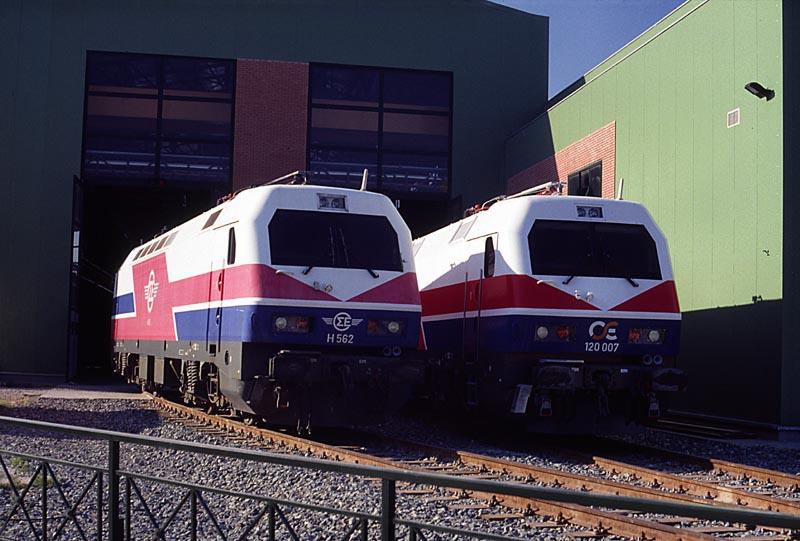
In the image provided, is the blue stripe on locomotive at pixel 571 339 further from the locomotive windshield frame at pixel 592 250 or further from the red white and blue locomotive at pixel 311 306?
the red white and blue locomotive at pixel 311 306

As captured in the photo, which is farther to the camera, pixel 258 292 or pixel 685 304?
pixel 685 304

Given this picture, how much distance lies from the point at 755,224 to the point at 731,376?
7.96 ft

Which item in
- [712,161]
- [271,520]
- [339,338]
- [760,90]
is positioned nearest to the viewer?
[271,520]

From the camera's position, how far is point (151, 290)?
18406mm

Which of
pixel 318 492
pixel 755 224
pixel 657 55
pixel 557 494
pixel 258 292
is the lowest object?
pixel 318 492

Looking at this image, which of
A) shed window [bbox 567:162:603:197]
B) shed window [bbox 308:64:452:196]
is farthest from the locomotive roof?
shed window [bbox 308:64:452:196]

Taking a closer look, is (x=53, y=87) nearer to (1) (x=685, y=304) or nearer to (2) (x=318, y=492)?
(1) (x=685, y=304)

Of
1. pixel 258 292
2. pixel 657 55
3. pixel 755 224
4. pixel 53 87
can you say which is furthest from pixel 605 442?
pixel 53 87

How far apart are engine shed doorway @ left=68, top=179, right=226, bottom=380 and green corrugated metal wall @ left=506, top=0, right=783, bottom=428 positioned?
11786 millimetres

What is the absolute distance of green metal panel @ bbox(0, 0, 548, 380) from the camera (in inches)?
1017

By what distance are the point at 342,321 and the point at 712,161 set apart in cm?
748

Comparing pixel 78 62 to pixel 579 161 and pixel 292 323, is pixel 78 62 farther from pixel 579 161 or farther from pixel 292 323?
pixel 292 323

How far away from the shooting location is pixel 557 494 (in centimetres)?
365

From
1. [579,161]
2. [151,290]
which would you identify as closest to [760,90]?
[579,161]
